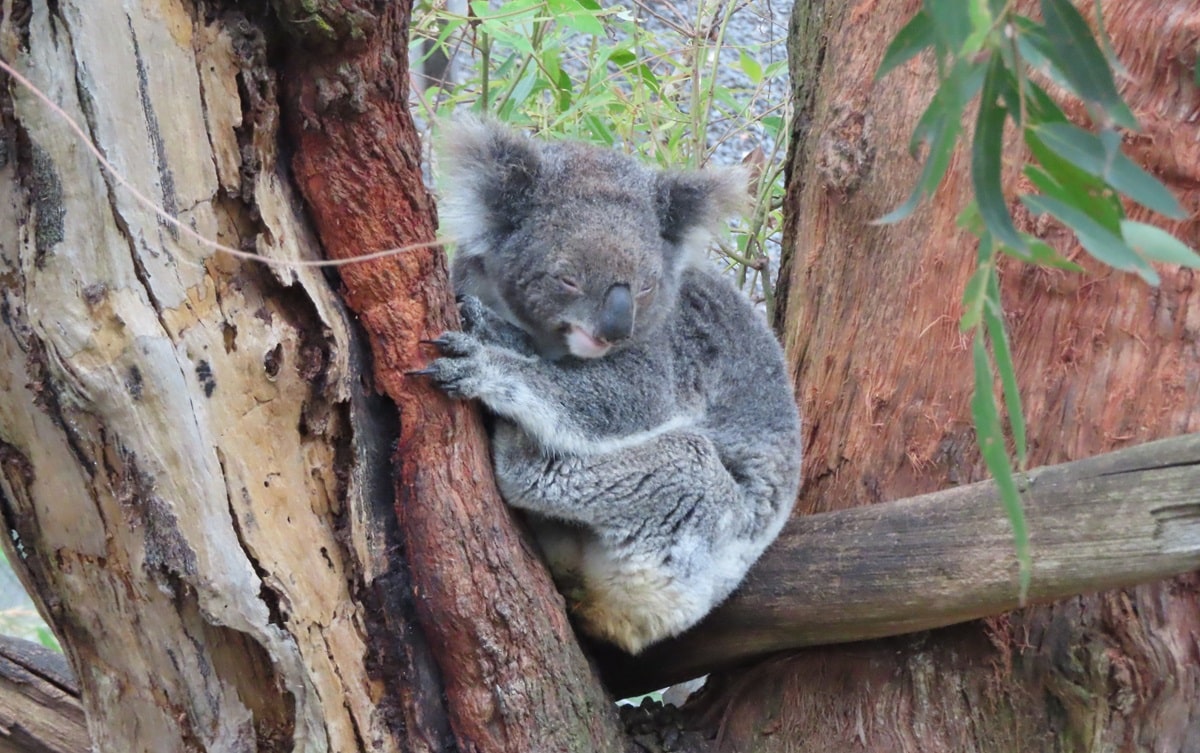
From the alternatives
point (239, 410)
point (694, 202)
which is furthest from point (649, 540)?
point (239, 410)

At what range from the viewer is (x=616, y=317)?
2186 mm

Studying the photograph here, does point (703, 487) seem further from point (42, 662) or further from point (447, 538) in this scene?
point (42, 662)

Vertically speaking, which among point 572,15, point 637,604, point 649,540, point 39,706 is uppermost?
point 572,15

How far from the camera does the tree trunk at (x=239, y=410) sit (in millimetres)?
1440

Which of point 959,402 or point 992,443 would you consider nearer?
point 992,443

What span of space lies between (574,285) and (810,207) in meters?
0.72

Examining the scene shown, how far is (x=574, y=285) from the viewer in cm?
223

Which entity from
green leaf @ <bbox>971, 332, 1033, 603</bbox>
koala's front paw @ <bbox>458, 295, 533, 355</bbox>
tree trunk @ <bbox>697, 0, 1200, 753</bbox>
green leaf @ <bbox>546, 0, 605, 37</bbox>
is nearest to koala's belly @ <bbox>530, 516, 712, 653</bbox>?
tree trunk @ <bbox>697, 0, 1200, 753</bbox>

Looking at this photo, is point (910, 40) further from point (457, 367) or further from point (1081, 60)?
point (457, 367)

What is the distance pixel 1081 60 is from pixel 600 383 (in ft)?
4.78

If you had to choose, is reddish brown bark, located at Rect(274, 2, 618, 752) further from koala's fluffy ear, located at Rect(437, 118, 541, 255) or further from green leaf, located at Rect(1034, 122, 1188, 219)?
green leaf, located at Rect(1034, 122, 1188, 219)

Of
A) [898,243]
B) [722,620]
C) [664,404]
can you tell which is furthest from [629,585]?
[898,243]

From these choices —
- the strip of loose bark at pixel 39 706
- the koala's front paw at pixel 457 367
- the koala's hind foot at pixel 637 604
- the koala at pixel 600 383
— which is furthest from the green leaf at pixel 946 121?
the strip of loose bark at pixel 39 706

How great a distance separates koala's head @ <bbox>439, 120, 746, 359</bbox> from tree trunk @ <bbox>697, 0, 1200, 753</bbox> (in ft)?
1.35
